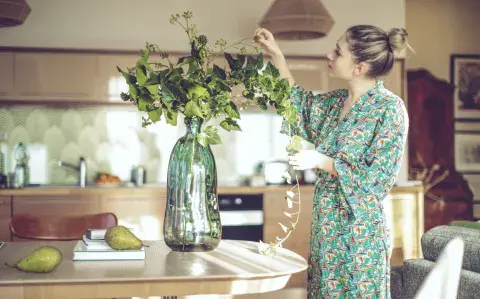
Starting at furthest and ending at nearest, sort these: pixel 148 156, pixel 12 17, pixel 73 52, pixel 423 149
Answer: pixel 423 149 < pixel 148 156 < pixel 73 52 < pixel 12 17

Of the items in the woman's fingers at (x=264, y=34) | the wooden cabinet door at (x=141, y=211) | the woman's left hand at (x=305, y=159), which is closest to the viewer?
the woman's left hand at (x=305, y=159)

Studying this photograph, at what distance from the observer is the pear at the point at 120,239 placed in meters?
2.08

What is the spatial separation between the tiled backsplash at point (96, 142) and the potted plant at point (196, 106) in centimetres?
379

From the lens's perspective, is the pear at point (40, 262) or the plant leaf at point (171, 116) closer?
the pear at point (40, 262)

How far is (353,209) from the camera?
217 cm

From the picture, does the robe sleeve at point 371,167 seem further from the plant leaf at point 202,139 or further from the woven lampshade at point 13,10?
the woven lampshade at point 13,10

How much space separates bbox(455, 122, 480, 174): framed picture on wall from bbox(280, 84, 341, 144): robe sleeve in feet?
18.6

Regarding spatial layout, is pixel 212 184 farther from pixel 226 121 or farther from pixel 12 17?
pixel 12 17

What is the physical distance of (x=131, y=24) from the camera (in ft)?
19.0

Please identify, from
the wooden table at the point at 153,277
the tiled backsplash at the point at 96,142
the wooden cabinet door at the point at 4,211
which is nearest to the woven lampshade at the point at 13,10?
the tiled backsplash at the point at 96,142

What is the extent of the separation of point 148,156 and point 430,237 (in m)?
3.85

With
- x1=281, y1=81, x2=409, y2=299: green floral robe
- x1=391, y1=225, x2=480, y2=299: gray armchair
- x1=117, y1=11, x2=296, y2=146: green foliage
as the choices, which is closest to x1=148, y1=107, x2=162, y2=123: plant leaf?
x1=117, y1=11, x2=296, y2=146: green foliage

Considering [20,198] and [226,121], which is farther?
[20,198]

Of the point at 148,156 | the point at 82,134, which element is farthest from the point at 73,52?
the point at 148,156
